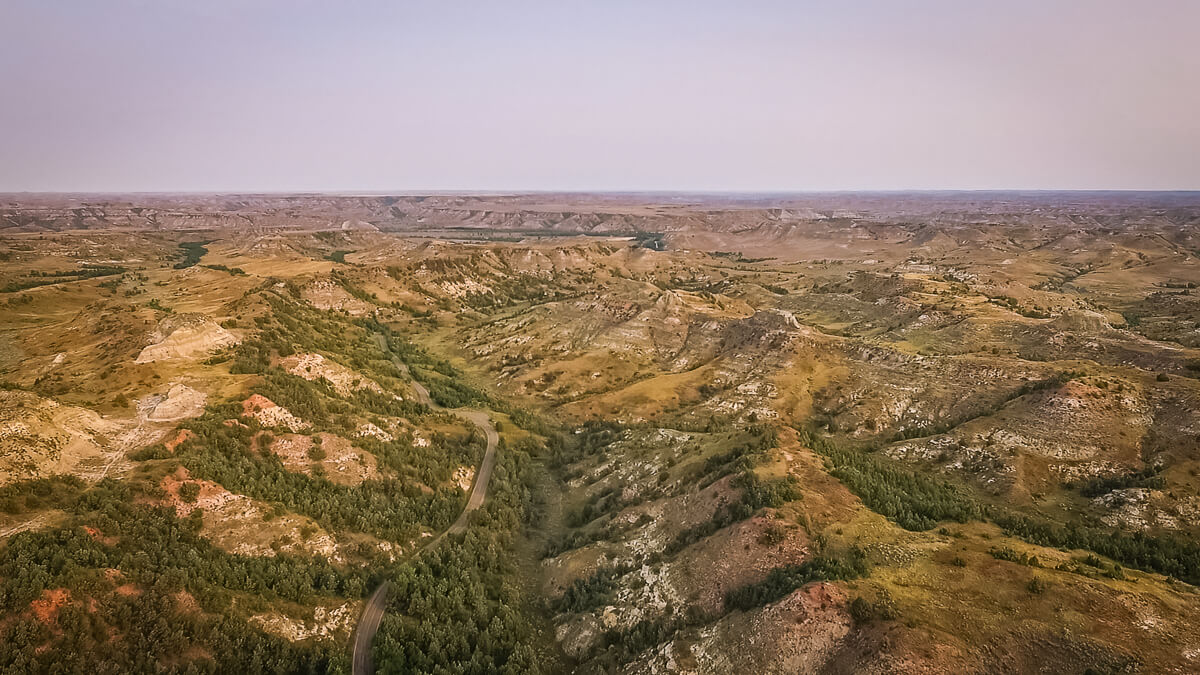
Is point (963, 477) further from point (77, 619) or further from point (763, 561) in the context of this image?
point (77, 619)

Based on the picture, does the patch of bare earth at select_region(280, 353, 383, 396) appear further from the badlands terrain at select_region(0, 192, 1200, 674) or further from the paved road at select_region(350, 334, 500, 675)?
the paved road at select_region(350, 334, 500, 675)

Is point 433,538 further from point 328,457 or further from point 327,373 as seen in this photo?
point 327,373

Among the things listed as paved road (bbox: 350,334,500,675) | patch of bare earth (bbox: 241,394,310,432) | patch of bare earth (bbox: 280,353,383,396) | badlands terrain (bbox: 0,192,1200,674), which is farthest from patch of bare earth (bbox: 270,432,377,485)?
patch of bare earth (bbox: 280,353,383,396)

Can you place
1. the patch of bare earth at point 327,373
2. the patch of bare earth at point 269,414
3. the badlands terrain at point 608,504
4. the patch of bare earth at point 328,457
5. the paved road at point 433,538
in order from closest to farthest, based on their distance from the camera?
the badlands terrain at point 608,504
the paved road at point 433,538
the patch of bare earth at point 328,457
the patch of bare earth at point 269,414
the patch of bare earth at point 327,373

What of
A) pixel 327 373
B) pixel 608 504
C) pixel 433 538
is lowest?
pixel 433 538

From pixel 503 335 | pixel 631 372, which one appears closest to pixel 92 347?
pixel 503 335

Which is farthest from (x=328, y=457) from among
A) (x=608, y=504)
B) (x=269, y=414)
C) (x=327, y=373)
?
(x=608, y=504)

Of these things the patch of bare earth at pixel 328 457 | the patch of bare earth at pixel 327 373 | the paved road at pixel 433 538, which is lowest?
the paved road at pixel 433 538

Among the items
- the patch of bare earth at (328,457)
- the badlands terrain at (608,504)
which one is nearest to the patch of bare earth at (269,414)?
the badlands terrain at (608,504)

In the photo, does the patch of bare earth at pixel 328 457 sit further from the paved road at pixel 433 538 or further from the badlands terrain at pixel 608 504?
the paved road at pixel 433 538
